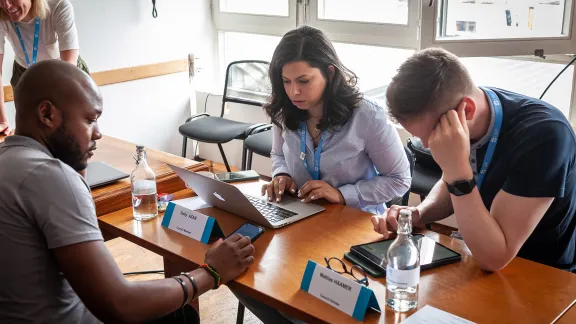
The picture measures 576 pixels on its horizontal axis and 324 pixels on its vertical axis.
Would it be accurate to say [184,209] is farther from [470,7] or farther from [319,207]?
[470,7]

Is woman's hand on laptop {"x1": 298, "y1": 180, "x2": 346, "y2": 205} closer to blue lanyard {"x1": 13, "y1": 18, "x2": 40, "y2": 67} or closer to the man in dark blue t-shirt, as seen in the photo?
the man in dark blue t-shirt

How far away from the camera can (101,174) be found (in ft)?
7.14

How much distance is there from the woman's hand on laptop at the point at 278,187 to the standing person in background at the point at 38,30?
1.43m

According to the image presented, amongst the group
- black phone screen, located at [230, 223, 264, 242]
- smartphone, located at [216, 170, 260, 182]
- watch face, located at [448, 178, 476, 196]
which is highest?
watch face, located at [448, 178, 476, 196]

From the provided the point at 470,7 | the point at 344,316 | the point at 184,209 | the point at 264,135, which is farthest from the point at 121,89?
the point at 344,316

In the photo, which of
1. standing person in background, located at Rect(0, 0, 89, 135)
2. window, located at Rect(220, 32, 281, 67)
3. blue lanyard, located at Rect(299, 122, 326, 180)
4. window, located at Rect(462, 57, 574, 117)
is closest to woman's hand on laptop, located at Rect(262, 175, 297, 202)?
blue lanyard, located at Rect(299, 122, 326, 180)

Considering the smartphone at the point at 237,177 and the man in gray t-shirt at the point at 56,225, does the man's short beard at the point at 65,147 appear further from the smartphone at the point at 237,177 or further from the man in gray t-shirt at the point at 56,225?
the smartphone at the point at 237,177

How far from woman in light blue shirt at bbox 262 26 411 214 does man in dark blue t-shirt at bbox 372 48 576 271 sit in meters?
0.59

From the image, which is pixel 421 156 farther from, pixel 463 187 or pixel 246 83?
pixel 246 83

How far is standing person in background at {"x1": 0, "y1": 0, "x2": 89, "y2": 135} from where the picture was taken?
291 cm

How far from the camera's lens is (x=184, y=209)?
179 centimetres

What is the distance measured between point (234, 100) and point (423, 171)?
1.86m

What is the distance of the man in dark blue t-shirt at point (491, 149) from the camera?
143cm

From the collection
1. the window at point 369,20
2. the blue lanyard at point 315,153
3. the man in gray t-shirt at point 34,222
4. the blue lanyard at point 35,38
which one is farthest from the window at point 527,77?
the man in gray t-shirt at point 34,222
